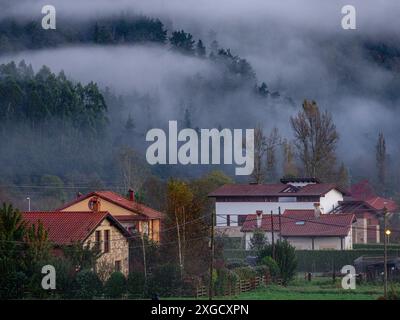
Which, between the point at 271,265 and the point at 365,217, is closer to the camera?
the point at 271,265

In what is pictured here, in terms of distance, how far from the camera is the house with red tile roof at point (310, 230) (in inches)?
1374

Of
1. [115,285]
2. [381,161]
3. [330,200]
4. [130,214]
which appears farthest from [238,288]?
[381,161]

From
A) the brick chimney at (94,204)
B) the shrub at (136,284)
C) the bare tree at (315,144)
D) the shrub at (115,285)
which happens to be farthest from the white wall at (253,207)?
the shrub at (115,285)

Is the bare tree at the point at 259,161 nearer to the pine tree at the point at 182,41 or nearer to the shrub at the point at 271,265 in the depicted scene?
the shrub at the point at 271,265

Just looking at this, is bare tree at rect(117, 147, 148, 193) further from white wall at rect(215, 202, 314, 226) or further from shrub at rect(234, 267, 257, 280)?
shrub at rect(234, 267, 257, 280)

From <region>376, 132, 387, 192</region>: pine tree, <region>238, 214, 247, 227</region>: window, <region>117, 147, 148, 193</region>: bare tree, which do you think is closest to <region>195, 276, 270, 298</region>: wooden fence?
<region>238, 214, 247, 227</region>: window

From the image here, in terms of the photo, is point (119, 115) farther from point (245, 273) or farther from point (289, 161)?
point (245, 273)

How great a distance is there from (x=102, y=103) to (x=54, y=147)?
9.41 m

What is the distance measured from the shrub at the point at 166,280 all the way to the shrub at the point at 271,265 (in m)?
3.53

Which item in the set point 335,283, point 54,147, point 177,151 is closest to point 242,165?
point 177,151

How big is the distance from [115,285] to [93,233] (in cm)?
434

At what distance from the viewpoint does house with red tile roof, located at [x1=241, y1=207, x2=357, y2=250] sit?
34.9 meters

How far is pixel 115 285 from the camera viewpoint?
22.0m
